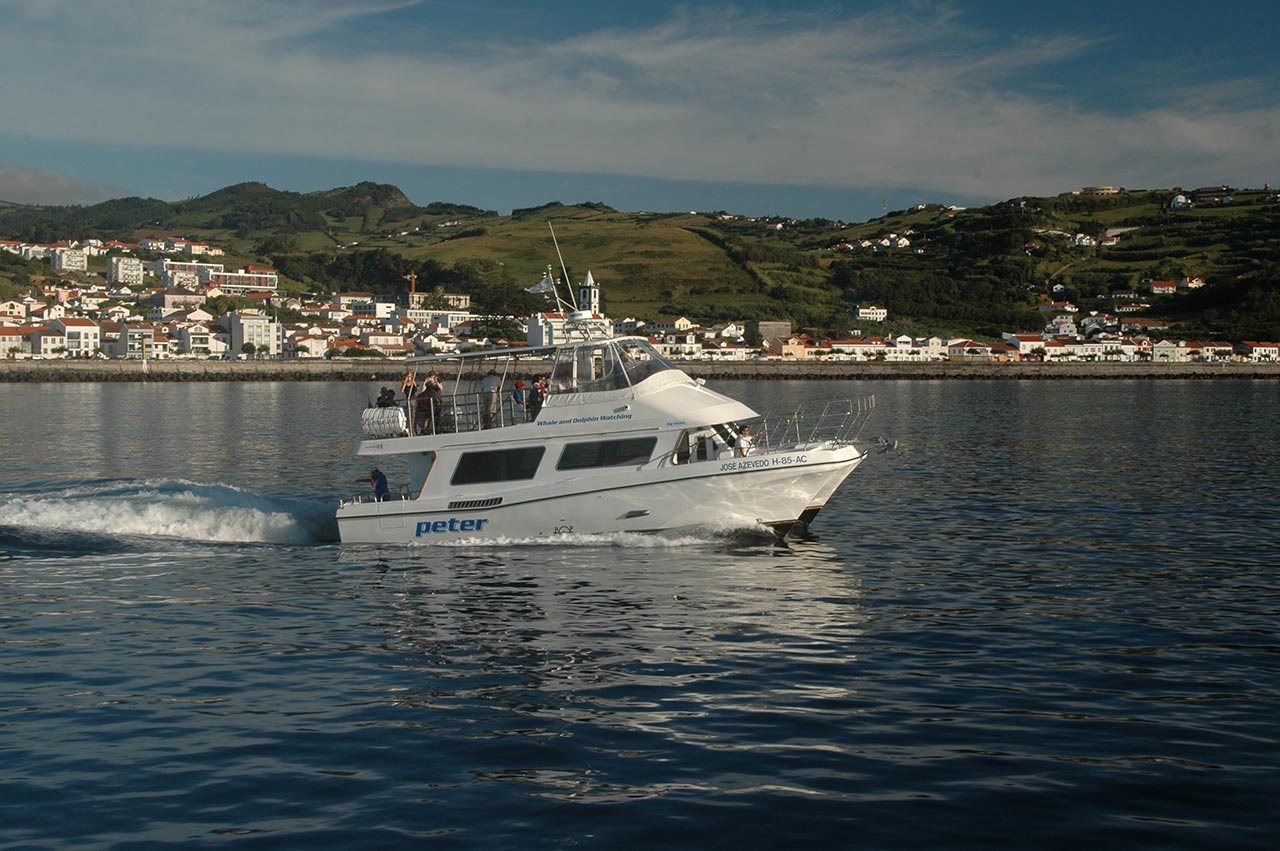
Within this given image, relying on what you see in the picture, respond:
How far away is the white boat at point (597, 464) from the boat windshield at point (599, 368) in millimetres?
24

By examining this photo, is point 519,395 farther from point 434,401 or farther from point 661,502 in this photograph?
point 661,502

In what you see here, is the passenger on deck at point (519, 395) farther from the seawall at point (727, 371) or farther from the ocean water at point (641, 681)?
the seawall at point (727, 371)

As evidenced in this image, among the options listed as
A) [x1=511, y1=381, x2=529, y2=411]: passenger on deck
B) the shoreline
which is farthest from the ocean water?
the shoreline

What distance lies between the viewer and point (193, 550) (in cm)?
2127

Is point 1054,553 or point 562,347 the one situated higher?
point 562,347

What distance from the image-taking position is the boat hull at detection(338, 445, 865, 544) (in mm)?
20094

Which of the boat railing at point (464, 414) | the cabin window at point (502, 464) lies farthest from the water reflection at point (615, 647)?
the boat railing at point (464, 414)

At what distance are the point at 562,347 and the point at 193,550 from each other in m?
7.88

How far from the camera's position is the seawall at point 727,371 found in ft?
407

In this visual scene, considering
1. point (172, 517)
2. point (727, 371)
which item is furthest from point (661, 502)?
point (727, 371)

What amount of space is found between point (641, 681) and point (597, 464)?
8305 mm

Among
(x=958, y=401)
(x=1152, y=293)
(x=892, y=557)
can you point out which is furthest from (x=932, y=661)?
(x=1152, y=293)

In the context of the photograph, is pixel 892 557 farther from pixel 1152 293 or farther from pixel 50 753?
pixel 1152 293

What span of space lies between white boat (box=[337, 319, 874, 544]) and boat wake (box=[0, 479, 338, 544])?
2.30m
